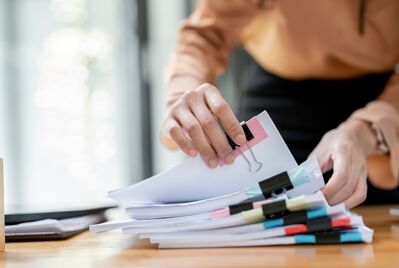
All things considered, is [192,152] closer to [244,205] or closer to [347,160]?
[244,205]

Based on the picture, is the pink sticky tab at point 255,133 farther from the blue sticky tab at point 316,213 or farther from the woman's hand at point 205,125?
the blue sticky tab at point 316,213

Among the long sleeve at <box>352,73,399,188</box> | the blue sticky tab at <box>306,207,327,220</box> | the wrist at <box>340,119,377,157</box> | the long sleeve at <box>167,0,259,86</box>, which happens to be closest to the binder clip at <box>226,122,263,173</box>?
the blue sticky tab at <box>306,207,327,220</box>

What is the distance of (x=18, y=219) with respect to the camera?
2.93 feet

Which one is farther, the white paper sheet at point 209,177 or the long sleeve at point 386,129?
the long sleeve at point 386,129

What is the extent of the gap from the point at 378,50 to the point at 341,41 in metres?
0.09

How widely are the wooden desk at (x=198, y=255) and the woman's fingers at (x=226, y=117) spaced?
15cm

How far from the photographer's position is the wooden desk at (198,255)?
1.94 ft

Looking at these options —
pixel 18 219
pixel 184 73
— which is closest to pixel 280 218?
pixel 18 219

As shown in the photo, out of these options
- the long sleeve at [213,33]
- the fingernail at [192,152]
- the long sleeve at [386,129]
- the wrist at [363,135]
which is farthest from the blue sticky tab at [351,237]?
the long sleeve at [213,33]

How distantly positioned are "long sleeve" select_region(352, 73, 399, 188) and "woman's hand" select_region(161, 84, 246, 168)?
0.40m

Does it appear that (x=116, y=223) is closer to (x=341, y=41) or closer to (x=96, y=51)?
(x=341, y=41)

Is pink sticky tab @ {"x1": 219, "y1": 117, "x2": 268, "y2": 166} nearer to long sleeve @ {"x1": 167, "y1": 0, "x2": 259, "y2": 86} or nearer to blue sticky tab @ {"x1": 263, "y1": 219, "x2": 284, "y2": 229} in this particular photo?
blue sticky tab @ {"x1": 263, "y1": 219, "x2": 284, "y2": 229}

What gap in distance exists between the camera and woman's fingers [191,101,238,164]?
0.77 meters

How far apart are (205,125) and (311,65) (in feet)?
2.33
